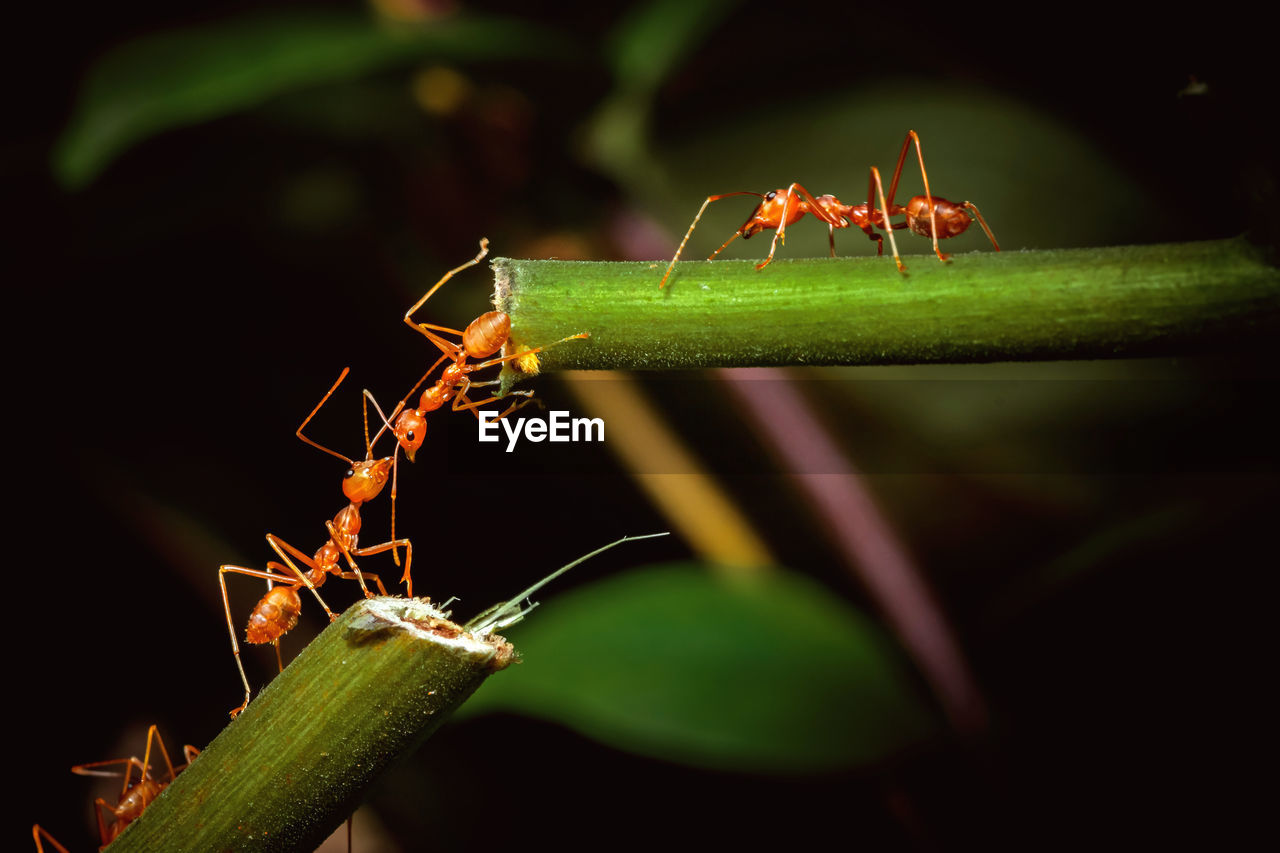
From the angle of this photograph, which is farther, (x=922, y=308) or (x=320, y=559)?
(x=320, y=559)

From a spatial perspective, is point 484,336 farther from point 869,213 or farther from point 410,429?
point 869,213

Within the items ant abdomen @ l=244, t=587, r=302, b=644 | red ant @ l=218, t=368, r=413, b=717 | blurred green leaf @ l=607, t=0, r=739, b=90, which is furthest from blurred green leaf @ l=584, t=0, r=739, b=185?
ant abdomen @ l=244, t=587, r=302, b=644

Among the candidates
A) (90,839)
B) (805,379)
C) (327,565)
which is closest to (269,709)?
(327,565)

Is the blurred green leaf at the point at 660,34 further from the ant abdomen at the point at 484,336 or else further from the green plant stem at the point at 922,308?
the green plant stem at the point at 922,308

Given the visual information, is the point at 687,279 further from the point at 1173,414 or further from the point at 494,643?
the point at 1173,414

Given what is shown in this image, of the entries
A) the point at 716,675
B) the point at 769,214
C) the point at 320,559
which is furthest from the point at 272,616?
the point at 769,214

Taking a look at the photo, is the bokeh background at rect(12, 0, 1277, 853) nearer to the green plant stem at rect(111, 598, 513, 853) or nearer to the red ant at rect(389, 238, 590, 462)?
the red ant at rect(389, 238, 590, 462)

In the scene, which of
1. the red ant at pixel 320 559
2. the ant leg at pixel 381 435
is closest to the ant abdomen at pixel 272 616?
the red ant at pixel 320 559

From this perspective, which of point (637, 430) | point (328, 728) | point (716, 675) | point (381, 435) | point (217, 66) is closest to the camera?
point (328, 728)
